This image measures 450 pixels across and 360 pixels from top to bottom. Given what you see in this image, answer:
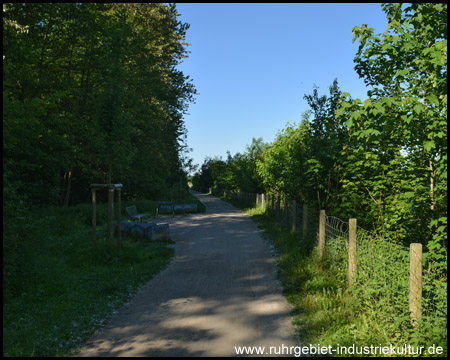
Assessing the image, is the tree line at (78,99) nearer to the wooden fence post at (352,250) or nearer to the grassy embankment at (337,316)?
the grassy embankment at (337,316)

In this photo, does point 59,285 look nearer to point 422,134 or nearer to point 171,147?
point 422,134

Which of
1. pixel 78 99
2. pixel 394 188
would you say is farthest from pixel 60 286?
pixel 78 99

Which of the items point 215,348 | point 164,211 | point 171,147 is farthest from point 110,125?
point 171,147

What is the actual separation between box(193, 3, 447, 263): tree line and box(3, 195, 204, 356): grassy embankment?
208 inches

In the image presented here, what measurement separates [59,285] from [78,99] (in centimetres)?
1808

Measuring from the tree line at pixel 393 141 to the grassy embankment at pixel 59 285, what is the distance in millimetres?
5277

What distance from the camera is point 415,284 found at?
4633mm

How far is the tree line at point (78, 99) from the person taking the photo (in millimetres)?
10797

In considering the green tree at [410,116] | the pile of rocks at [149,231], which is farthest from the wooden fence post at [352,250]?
the pile of rocks at [149,231]

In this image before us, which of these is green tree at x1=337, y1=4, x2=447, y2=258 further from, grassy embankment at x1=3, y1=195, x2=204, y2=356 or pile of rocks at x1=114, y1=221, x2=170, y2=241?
pile of rocks at x1=114, y1=221, x2=170, y2=241

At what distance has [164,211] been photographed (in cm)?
2603

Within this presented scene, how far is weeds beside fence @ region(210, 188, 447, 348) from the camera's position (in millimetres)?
4598

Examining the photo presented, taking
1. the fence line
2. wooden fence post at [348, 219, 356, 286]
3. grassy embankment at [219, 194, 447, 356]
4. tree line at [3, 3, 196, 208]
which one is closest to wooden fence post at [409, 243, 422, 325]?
the fence line

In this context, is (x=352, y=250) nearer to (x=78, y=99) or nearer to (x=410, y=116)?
(x=410, y=116)
